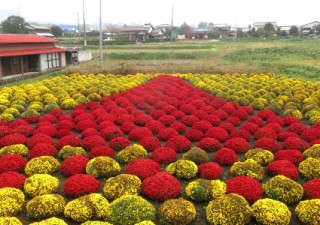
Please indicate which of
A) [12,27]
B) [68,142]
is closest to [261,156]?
[68,142]

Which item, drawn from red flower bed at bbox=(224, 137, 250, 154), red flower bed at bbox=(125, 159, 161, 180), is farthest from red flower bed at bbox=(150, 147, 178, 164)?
red flower bed at bbox=(224, 137, 250, 154)

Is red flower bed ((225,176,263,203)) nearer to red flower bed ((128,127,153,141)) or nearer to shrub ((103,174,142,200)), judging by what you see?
shrub ((103,174,142,200))

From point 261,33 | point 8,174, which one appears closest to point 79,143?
point 8,174

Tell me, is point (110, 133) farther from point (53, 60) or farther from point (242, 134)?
point (53, 60)

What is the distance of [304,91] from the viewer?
19453mm

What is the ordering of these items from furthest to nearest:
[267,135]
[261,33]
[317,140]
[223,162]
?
[261,33]
[267,135]
[317,140]
[223,162]

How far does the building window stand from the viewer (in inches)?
1390

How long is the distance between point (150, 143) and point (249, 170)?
378 cm

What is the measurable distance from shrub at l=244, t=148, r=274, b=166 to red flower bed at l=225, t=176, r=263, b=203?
5.88 ft

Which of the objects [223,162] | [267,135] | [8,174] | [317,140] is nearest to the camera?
[8,174]

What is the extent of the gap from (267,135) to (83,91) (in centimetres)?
1160

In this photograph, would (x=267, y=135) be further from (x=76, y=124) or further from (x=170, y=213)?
(x=76, y=124)

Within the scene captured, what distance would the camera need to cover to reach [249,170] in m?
9.37

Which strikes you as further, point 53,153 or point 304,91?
point 304,91
